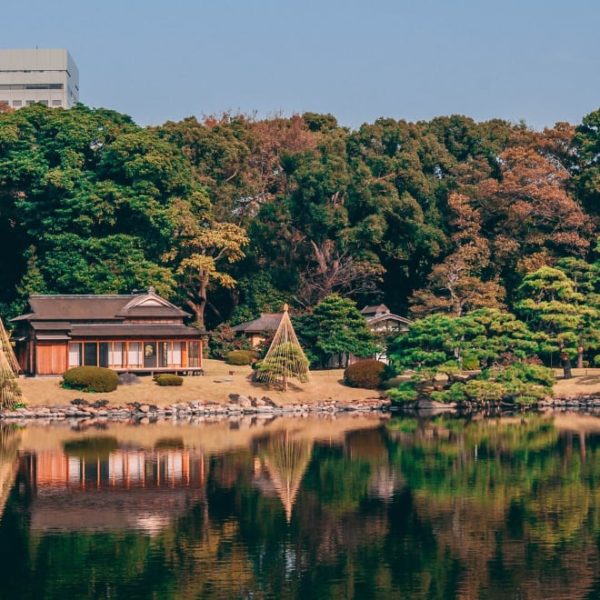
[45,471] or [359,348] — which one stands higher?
[359,348]

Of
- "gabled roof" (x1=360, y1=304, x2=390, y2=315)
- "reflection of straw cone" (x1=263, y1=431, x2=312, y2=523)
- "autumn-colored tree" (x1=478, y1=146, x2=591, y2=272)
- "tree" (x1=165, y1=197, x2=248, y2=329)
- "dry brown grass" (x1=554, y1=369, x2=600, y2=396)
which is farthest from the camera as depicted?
"gabled roof" (x1=360, y1=304, x2=390, y2=315)

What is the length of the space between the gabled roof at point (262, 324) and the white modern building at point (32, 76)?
88.4 metres

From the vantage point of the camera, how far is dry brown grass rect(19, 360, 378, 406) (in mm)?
57656

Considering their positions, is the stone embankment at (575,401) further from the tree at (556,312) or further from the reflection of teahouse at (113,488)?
the reflection of teahouse at (113,488)

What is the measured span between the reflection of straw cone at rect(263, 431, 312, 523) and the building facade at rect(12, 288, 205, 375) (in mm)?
17084

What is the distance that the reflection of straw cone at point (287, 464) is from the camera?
34344 millimetres

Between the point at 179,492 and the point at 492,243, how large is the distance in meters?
43.4

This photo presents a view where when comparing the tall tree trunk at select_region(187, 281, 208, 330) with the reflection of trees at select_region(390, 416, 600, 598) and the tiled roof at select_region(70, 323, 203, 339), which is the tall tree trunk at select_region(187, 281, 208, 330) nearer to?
the tiled roof at select_region(70, 323, 203, 339)

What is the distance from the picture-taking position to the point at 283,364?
201 feet

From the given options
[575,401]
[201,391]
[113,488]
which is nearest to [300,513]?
[113,488]

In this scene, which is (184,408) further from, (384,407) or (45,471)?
(45,471)

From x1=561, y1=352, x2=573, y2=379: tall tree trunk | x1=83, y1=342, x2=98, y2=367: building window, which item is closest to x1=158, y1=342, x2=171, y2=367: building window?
x1=83, y1=342, x2=98, y2=367: building window

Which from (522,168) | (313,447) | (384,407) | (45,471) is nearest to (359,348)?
(384,407)

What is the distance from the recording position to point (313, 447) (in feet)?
145
